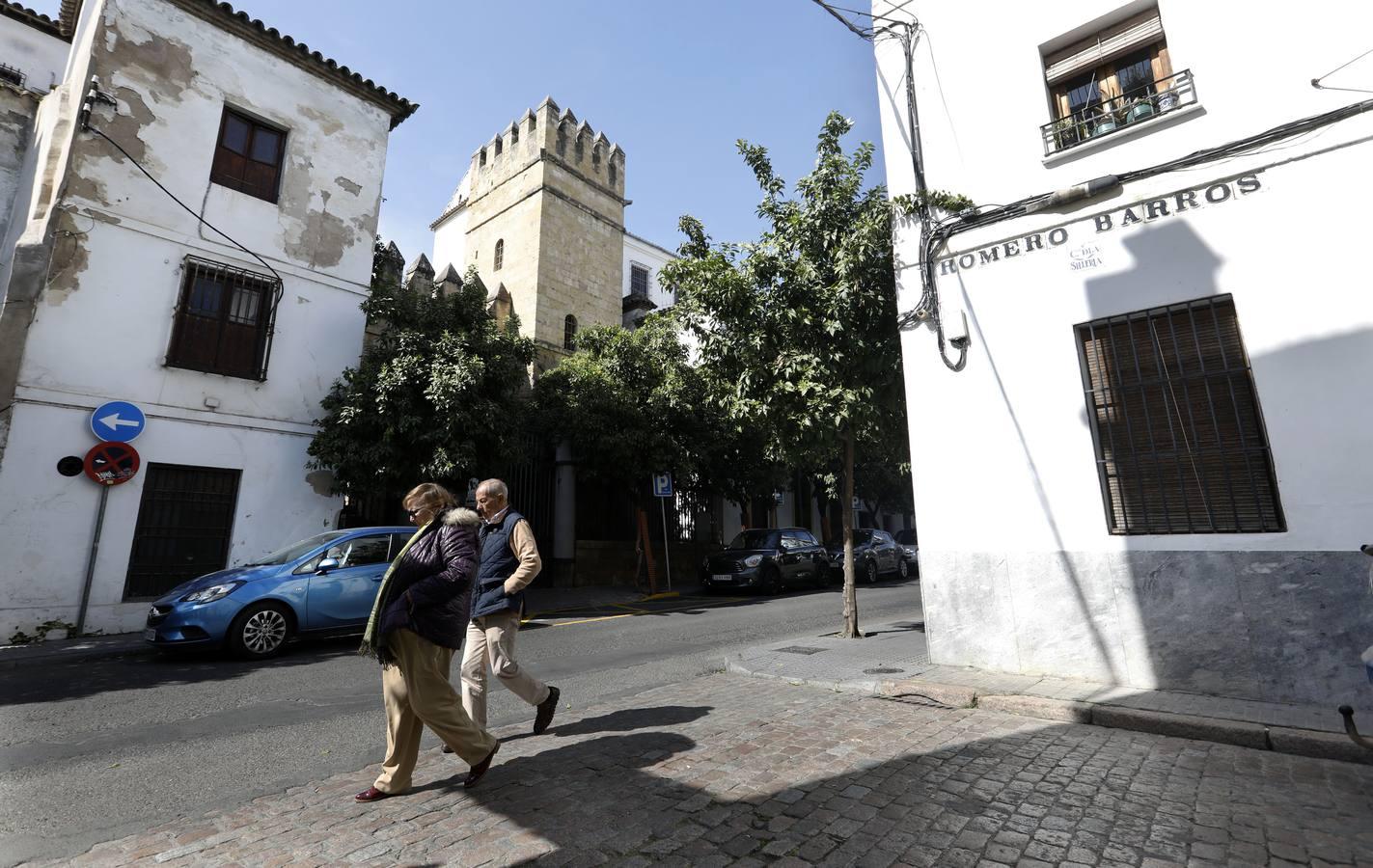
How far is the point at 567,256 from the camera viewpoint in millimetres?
22922

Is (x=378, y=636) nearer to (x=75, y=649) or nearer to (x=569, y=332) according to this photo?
(x=75, y=649)

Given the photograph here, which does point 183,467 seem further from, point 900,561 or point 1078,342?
point 900,561

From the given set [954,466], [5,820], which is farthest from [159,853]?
[954,466]

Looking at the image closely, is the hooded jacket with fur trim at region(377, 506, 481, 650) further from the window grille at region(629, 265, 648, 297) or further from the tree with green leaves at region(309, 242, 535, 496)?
the window grille at region(629, 265, 648, 297)

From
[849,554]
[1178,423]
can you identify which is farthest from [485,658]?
[1178,423]

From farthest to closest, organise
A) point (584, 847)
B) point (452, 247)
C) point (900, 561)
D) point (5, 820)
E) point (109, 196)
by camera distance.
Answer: point (452, 247) → point (900, 561) → point (109, 196) → point (5, 820) → point (584, 847)

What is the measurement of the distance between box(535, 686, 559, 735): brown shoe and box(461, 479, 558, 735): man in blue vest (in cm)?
18

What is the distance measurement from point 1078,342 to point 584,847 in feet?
18.3

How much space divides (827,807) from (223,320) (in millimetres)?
12133

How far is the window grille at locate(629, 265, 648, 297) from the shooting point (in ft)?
104

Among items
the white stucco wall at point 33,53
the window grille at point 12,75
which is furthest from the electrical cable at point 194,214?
the white stucco wall at point 33,53

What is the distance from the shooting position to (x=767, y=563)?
587 inches

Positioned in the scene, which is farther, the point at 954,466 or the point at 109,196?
the point at 109,196

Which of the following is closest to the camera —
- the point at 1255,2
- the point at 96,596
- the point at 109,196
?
the point at 1255,2
